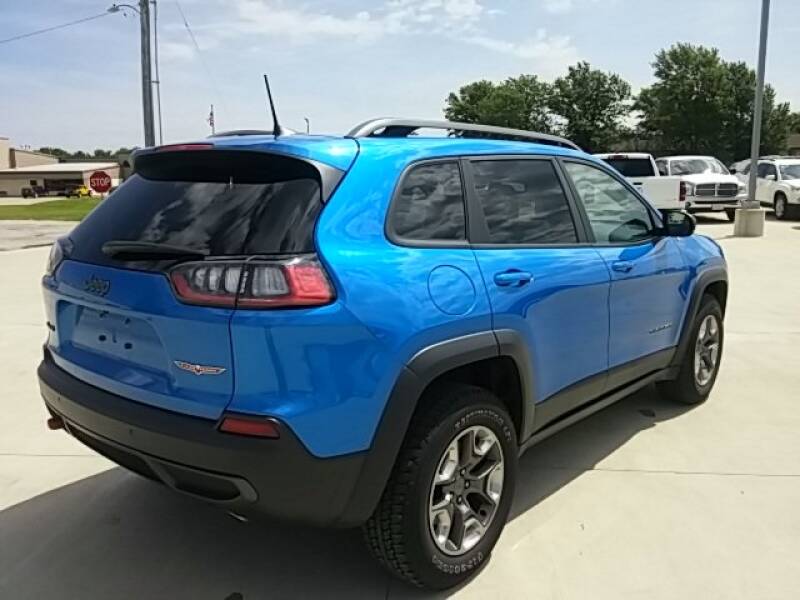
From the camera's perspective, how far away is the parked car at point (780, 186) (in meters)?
20.1

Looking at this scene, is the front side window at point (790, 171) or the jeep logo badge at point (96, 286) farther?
the front side window at point (790, 171)

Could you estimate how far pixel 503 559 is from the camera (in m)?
2.95

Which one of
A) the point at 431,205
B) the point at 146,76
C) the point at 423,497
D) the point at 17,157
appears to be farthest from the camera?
the point at 17,157

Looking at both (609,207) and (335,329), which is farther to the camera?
(609,207)

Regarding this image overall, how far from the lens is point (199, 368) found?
7.44ft

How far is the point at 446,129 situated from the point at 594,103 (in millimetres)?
61248

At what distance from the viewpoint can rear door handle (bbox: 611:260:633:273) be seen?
11.9 feet

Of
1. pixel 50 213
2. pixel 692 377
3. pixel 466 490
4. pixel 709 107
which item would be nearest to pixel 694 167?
pixel 692 377

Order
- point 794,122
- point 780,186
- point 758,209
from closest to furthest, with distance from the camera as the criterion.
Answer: point 758,209
point 780,186
point 794,122

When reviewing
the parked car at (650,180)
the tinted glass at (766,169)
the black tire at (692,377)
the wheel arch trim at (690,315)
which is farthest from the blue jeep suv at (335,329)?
the tinted glass at (766,169)

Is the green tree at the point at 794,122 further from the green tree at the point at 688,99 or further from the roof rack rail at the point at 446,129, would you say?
the roof rack rail at the point at 446,129

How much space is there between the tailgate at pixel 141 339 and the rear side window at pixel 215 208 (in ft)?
0.32

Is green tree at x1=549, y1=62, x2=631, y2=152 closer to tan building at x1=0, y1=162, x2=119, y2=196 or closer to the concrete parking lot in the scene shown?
tan building at x1=0, y1=162, x2=119, y2=196

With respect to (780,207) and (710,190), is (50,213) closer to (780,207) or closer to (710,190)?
(710,190)
